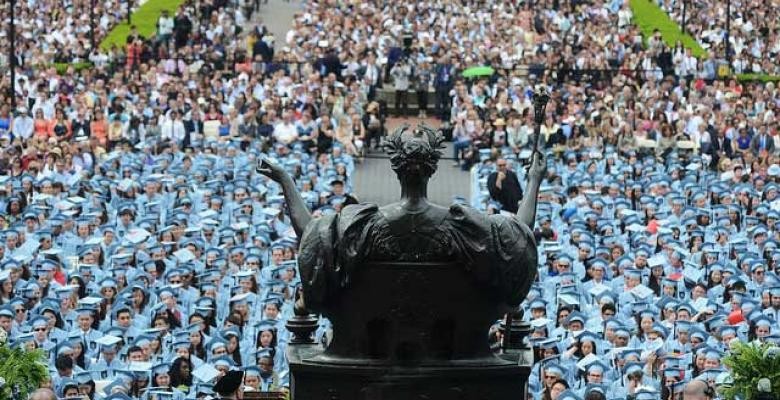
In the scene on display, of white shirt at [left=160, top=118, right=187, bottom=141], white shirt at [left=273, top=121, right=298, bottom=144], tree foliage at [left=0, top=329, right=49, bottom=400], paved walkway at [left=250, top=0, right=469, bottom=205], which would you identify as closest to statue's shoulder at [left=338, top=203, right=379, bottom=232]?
tree foliage at [left=0, top=329, right=49, bottom=400]

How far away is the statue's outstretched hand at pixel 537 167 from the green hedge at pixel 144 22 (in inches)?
1634

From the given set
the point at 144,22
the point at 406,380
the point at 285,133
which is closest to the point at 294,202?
the point at 406,380

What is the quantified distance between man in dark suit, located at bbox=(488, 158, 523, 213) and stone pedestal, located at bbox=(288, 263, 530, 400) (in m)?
22.6

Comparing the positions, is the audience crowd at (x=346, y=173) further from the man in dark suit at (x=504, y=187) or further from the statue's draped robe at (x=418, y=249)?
the statue's draped robe at (x=418, y=249)

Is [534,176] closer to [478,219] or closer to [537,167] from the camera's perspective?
[537,167]

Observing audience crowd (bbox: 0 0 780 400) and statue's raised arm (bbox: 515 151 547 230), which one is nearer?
statue's raised arm (bbox: 515 151 547 230)

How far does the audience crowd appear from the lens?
2261 centimetres

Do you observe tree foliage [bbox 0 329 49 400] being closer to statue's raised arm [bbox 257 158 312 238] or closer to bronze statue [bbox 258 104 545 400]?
statue's raised arm [bbox 257 158 312 238]

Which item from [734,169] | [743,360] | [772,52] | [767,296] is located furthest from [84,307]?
[772,52]

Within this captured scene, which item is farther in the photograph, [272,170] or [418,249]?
[272,170]

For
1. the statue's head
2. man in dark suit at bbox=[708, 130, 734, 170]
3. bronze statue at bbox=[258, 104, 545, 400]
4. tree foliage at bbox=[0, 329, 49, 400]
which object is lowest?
tree foliage at bbox=[0, 329, 49, 400]

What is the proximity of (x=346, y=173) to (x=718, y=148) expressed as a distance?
23.9ft

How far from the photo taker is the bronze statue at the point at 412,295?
26.3ft

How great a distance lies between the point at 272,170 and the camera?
27.9 feet
